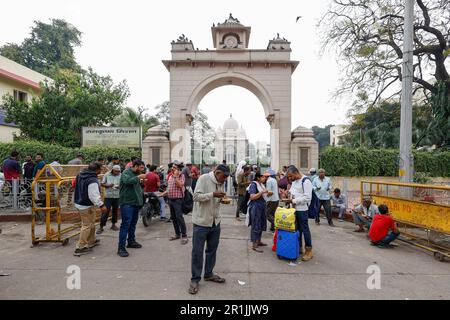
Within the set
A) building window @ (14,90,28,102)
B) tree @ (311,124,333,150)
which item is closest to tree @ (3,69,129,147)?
building window @ (14,90,28,102)

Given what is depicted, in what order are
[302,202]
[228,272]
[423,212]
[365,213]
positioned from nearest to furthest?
[228,272] < [302,202] < [423,212] < [365,213]

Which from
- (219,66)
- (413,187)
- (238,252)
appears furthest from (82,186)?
(219,66)

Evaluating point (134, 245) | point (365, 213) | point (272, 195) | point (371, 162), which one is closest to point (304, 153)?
point (371, 162)

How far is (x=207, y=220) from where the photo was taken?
3891 mm

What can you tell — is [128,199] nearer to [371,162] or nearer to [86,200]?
[86,200]

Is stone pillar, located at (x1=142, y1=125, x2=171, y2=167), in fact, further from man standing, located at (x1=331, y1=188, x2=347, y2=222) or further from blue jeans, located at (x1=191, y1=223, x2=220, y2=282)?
blue jeans, located at (x1=191, y1=223, x2=220, y2=282)

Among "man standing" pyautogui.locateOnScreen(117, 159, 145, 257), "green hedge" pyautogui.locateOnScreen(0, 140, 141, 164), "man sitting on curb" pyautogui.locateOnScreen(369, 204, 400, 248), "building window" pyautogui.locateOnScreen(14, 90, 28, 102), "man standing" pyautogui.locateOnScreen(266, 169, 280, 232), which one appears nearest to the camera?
"man standing" pyautogui.locateOnScreen(117, 159, 145, 257)

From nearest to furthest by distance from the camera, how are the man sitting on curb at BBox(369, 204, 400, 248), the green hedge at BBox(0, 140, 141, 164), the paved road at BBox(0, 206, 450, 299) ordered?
the paved road at BBox(0, 206, 450, 299)
the man sitting on curb at BBox(369, 204, 400, 248)
the green hedge at BBox(0, 140, 141, 164)

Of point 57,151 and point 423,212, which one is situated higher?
point 57,151

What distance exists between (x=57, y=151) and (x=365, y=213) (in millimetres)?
14943

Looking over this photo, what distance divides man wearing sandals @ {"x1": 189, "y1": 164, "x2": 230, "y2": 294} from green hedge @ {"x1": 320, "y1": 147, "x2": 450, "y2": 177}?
12.7 metres

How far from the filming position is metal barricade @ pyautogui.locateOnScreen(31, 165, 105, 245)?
571cm

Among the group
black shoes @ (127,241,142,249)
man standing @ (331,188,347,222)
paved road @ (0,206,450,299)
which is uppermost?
man standing @ (331,188,347,222)

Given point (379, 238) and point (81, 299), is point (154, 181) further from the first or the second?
point (379, 238)
